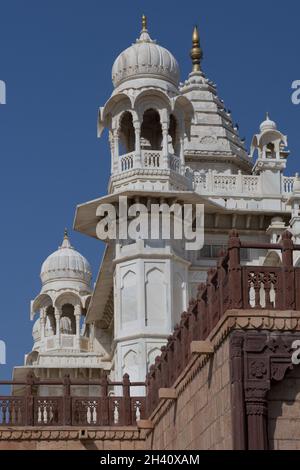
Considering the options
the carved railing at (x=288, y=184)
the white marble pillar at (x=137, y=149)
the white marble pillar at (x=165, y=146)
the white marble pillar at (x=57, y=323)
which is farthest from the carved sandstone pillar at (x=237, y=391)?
the white marble pillar at (x=57, y=323)

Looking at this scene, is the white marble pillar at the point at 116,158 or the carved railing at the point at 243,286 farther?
the white marble pillar at the point at 116,158

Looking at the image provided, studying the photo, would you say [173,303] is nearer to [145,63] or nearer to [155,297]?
[155,297]

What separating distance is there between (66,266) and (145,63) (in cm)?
1582

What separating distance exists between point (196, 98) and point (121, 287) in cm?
1420

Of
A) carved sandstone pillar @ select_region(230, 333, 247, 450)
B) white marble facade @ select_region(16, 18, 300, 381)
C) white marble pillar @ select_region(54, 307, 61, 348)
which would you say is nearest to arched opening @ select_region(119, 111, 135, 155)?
white marble facade @ select_region(16, 18, 300, 381)

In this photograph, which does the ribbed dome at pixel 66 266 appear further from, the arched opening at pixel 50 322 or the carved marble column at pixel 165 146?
the carved marble column at pixel 165 146

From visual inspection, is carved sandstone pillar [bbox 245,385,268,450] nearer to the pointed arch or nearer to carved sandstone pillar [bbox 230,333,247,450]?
carved sandstone pillar [bbox 230,333,247,450]

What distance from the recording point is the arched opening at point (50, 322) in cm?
6009

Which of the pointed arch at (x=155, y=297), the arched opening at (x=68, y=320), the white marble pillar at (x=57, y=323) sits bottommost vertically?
the pointed arch at (x=155, y=297)

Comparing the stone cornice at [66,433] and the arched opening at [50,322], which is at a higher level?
the arched opening at [50,322]

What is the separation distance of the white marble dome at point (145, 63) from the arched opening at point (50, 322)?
15.8 metres

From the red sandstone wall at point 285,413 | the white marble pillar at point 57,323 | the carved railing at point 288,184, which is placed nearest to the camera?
the red sandstone wall at point 285,413

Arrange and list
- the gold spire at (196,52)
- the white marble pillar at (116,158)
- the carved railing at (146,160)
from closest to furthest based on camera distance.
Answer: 1. the carved railing at (146,160)
2. the white marble pillar at (116,158)
3. the gold spire at (196,52)
